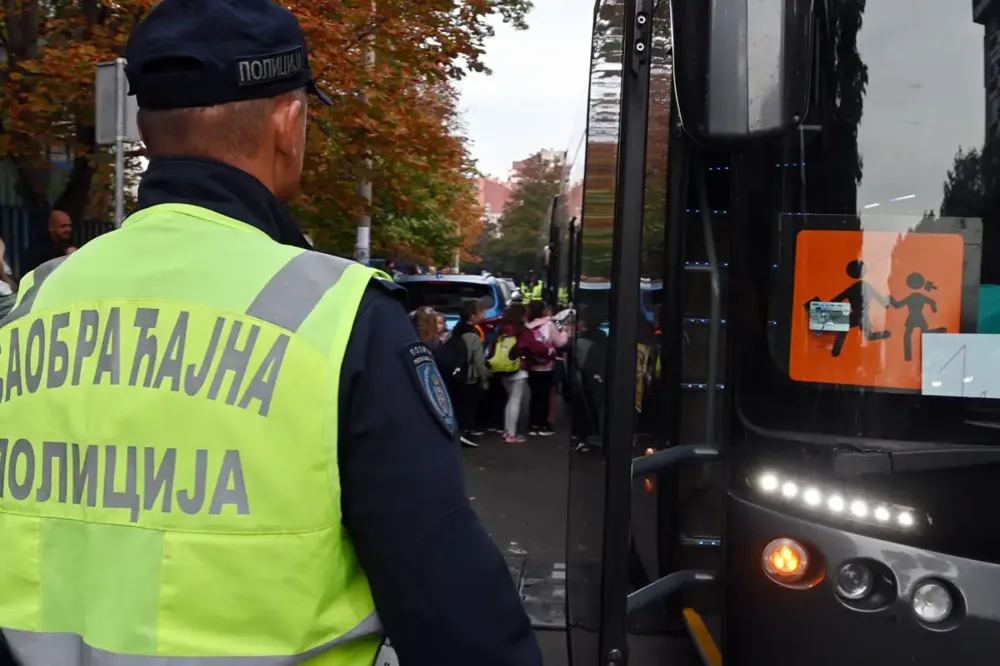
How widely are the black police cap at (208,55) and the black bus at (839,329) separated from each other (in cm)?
124

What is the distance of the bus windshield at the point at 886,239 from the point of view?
276 centimetres

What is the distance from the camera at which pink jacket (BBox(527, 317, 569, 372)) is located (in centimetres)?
1263

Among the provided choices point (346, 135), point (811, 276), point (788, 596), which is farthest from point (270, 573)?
point (346, 135)

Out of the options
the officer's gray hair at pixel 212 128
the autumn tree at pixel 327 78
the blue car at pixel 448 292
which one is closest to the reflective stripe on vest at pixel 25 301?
the officer's gray hair at pixel 212 128

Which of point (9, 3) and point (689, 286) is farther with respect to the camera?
point (9, 3)

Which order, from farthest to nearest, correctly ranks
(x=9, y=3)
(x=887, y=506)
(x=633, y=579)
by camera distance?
(x=9, y=3) → (x=633, y=579) → (x=887, y=506)

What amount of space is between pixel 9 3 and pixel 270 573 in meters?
11.5

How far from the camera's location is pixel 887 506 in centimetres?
267

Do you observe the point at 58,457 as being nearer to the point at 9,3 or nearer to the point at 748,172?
the point at 748,172

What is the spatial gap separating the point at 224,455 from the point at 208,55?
0.55 m

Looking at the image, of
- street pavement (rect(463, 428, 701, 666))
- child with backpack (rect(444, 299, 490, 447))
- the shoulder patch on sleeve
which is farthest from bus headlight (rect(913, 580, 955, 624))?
child with backpack (rect(444, 299, 490, 447))

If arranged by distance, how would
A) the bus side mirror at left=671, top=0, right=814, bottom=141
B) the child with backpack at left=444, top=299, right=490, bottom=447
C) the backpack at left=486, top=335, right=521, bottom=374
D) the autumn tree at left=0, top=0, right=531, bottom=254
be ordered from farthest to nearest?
the backpack at left=486, top=335, right=521, bottom=374 → the child with backpack at left=444, top=299, right=490, bottom=447 → the autumn tree at left=0, top=0, right=531, bottom=254 → the bus side mirror at left=671, top=0, right=814, bottom=141

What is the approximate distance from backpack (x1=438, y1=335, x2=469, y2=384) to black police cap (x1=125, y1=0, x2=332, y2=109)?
10283 millimetres

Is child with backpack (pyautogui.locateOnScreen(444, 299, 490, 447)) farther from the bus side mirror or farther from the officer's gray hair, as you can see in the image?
the officer's gray hair
